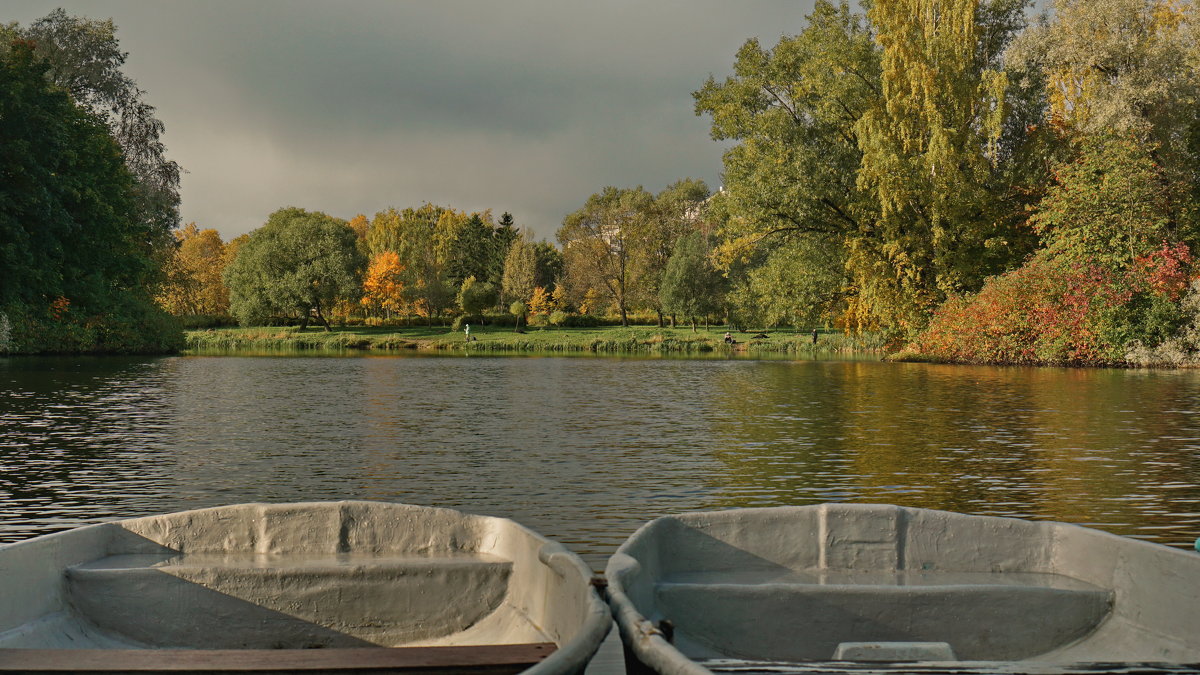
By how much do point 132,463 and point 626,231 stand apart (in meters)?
67.7

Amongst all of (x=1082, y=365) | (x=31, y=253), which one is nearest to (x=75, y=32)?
(x=31, y=253)

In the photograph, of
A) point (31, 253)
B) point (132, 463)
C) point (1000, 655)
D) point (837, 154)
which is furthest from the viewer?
point (837, 154)

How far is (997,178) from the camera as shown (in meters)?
39.7

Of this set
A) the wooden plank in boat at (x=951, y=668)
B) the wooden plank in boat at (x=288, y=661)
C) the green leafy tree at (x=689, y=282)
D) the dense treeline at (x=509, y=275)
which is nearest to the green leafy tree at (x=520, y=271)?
the dense treeline at (x=509, y=275)

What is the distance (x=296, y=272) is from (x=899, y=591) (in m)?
79.3

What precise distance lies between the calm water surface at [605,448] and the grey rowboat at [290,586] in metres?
2.46

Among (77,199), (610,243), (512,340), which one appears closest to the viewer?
(77,199)

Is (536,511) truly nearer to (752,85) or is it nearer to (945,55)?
(945,55)

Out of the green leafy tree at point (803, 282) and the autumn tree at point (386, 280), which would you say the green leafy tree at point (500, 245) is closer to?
the autumn tree at point (386, 280)

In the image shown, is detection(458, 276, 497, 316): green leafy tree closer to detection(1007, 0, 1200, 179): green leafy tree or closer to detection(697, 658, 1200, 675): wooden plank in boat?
detection(1007, 0, 1200, 179): green leafy tree

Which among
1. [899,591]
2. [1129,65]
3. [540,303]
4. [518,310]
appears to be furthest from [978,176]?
[540,303]

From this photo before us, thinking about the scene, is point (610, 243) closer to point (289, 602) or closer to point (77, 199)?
point (77, 199)

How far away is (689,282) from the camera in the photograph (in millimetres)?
71688

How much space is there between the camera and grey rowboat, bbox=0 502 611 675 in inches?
182
